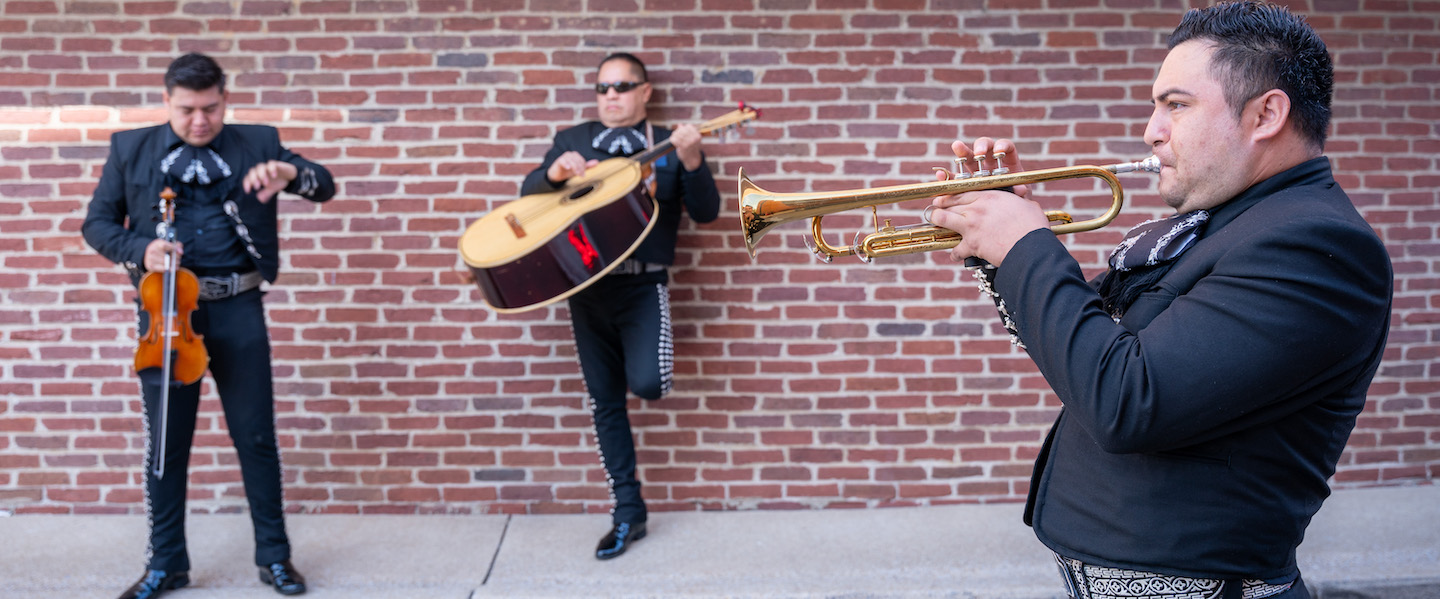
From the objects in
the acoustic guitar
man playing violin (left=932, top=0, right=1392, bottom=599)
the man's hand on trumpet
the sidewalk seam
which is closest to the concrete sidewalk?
the sidewalk seam

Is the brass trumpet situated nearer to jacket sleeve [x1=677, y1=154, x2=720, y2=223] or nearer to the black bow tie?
jacket sleeve [x1=677, y1=154, x2=720, y2=223]

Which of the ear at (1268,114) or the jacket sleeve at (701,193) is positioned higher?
the ear at (1268,114)

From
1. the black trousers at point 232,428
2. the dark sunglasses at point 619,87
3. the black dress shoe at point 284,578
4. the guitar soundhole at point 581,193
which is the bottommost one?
the black dress shoe at point 284,578

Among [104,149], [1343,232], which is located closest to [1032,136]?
[1343,232]

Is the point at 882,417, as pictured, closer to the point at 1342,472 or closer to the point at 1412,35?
the point at 1342,472

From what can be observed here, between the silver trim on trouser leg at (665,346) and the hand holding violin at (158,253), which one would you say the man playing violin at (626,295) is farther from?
the hand holding violin at (158,253)

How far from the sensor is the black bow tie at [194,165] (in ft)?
10.8

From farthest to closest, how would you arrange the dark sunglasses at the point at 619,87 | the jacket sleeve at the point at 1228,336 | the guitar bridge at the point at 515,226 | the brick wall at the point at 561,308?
1. the brick wall at the point at 561,308
2. the dark sunglasses at the point at 619,87
3. the guitar bridge at the point at 515,226
4. the jacket sleeve at the point at 1228,336

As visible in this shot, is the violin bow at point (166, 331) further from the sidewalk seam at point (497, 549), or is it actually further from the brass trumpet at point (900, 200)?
the brass trumpet at point (900, 200)

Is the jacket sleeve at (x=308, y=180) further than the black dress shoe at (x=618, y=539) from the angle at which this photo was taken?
No

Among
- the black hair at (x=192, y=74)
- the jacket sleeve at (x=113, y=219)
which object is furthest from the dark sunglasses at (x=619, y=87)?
the jacket sleeve at (x=113, y=219)

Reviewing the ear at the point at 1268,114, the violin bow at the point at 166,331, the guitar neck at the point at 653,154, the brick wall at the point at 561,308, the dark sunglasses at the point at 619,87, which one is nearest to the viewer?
the ear at the point at 1268,114

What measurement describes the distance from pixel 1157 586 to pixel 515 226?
2500 mm

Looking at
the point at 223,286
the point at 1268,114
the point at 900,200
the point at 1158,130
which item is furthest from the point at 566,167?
the point at 1268,114
